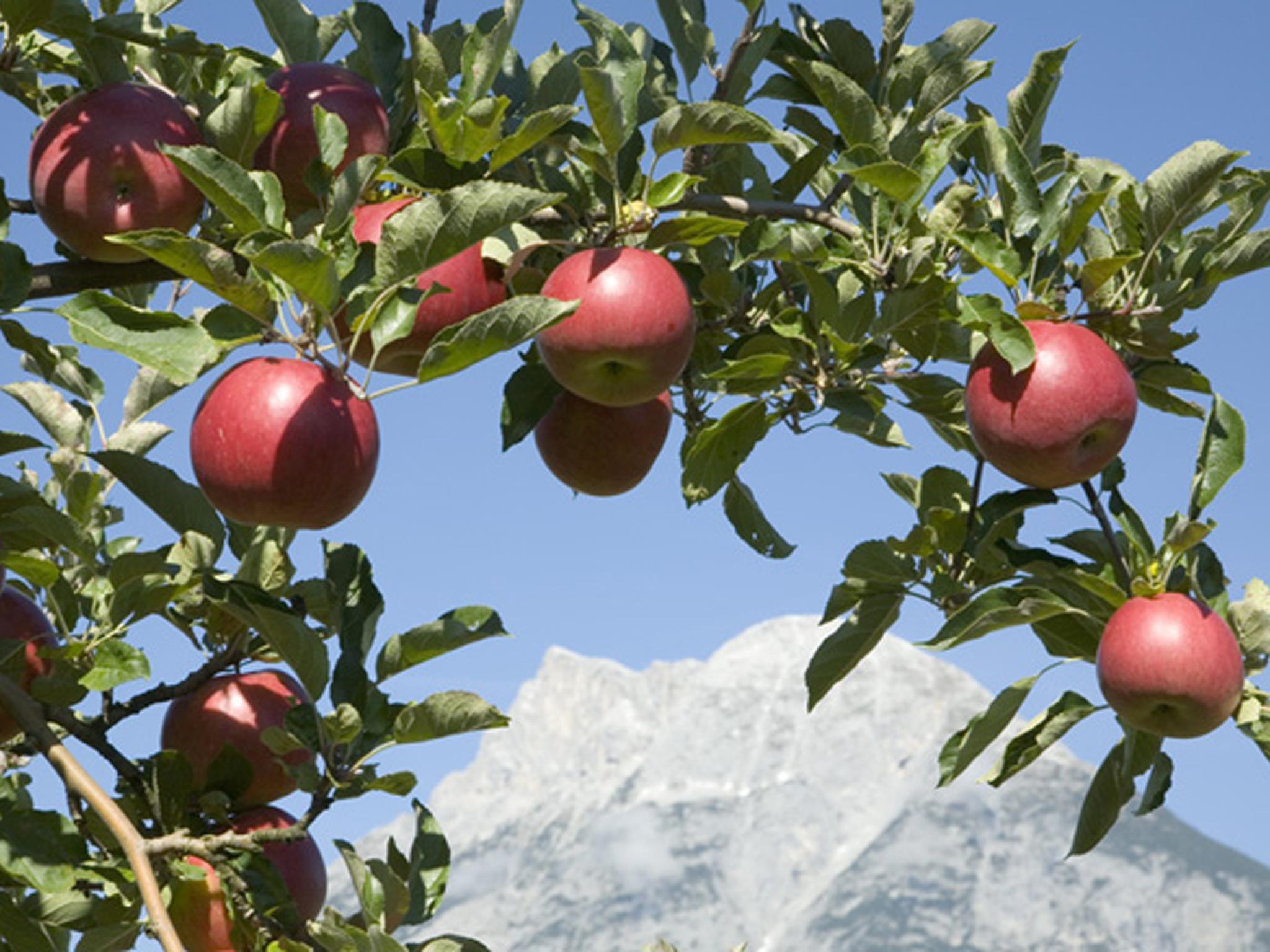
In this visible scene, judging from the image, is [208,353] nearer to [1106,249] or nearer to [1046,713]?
[1106,249]

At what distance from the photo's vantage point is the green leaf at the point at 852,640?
3.28m

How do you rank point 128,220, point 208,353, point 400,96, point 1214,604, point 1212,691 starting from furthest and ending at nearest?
point 1214,604 < point 1212,691 < point 400,96 < point 128,220 < point 208,353

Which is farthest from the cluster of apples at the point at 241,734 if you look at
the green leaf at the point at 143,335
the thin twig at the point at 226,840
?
the green leaf at the point at 143,335

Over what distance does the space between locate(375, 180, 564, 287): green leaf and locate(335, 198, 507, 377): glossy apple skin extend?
15 cm

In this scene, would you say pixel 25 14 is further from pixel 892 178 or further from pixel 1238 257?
pixel 1238 257

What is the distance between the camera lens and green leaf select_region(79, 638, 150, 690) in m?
3.17

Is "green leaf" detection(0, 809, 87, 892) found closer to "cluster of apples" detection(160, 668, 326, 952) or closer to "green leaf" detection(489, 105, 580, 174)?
"cluster of apples" detection(160, 668, 326, 952)

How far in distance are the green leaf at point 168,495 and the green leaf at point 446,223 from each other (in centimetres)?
85

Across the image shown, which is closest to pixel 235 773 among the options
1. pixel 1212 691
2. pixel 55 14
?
pixel 55 14

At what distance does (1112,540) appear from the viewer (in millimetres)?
3172

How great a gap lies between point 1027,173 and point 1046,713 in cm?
Answer: 109

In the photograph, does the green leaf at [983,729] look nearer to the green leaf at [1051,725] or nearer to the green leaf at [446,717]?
the green leaf at [1051,725]

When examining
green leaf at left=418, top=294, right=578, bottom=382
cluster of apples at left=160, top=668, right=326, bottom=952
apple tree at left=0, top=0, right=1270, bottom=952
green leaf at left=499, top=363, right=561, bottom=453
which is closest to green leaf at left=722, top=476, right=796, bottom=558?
apple tree at left=0, top=0, right=1270, bottom=952

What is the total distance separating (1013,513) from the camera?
3162mm
